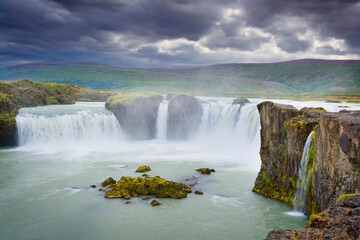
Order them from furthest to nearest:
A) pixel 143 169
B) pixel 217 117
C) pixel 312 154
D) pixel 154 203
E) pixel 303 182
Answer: pixel 217 117, pixel 143 169, pixel 154 203, pixel 303 182, pixel 312 154

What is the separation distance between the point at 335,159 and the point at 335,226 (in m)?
5.53

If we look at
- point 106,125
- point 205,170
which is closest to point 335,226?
point 205,170

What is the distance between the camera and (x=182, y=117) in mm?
43906

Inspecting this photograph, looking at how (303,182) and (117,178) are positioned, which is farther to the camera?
(117,178)

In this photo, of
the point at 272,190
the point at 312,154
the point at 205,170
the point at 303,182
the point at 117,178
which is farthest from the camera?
the point at 205,170

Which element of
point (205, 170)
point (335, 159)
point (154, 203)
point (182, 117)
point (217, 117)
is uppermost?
point (335, 159)

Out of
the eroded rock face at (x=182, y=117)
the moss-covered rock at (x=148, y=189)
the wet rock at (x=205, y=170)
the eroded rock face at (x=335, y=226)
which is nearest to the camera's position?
the eroded rock face at (x=335, y=226)

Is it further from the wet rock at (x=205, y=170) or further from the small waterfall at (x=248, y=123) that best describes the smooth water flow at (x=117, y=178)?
the wet rock at (x=205, y=170)

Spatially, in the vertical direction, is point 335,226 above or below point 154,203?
above

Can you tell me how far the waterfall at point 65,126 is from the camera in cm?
3628

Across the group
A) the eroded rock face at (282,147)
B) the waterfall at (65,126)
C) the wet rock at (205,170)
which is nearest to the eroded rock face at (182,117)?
the waterfall at (65,126)

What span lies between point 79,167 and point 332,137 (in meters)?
20.7

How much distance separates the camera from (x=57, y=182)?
21.1 m

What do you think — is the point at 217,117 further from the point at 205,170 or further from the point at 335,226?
the point at 335,226
